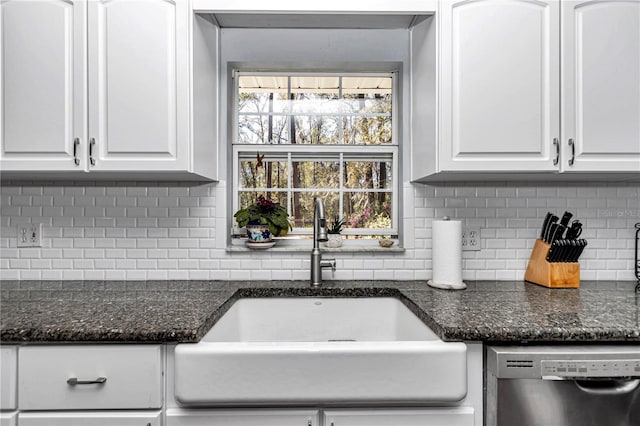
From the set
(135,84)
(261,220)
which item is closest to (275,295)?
(261,220)

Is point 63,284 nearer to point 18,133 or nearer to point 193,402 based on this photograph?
point 18,133

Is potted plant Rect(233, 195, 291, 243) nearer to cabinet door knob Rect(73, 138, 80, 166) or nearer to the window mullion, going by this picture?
the window mullion

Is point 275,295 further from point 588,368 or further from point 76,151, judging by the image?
point 588,368

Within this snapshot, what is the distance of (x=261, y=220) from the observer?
67.9 inches

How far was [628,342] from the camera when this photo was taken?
102 cm

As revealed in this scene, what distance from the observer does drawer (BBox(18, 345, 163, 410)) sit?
3.33 ft

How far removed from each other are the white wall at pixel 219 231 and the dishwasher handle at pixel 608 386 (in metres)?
0.76

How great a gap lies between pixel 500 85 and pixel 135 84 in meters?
1.44

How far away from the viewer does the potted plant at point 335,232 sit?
1.76 metres

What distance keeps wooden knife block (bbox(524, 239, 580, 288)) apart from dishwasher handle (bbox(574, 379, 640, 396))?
24.0 inches

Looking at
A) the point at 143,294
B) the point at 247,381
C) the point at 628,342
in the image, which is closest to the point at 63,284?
the point at 143,294

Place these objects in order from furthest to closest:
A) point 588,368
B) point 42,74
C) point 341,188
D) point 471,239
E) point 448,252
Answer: point 341,188
point 471,239
point 448,252
point 42,74
point 588,368

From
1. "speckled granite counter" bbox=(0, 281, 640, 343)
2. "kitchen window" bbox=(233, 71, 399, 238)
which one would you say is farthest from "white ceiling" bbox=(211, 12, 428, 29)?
"speckled granite counter" bbox=(0, 281, 640, 343)

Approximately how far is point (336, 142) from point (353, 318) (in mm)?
908
